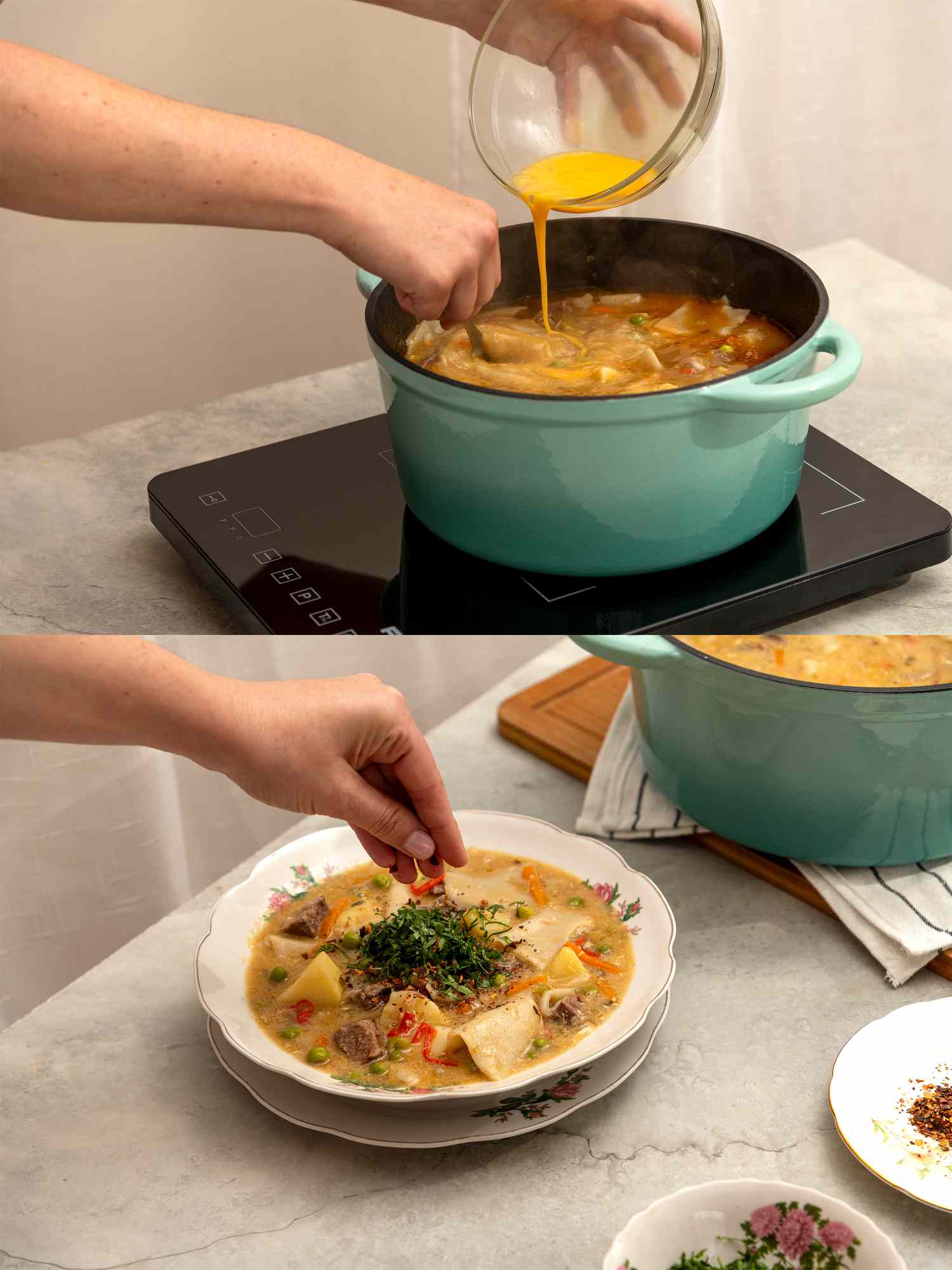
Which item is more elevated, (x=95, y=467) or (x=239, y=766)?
(x=95, y=467)

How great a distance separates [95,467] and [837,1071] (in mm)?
703

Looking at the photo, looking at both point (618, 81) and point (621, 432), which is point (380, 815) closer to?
point (621, 432)

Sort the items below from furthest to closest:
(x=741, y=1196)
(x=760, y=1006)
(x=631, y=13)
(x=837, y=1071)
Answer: (x=760, y=1006) < (x=837, y=1071) < (x=741, y=1196) < (x=631, y=13)

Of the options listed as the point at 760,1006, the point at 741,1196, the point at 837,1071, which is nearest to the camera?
the point at 741,1196

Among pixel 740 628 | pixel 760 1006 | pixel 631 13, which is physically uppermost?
pixel 631 13

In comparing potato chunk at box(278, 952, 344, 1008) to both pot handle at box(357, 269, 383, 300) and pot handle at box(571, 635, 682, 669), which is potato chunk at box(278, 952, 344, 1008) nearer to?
pot handle at box(571, 635, 682, 669)

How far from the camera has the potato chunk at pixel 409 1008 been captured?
0.98 meters

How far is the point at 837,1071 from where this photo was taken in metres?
0.97

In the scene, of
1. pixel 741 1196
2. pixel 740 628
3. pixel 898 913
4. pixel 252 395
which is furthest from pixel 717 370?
pixel 898 913

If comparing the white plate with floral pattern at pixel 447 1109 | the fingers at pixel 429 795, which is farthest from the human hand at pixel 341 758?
the white plate with floral pattern at pixel 447 1109

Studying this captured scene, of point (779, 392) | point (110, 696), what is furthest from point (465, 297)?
point (110, 696)

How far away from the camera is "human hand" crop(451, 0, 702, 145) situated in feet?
1.70

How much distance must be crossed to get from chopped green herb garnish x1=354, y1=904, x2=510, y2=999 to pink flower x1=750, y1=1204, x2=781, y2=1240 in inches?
10.6

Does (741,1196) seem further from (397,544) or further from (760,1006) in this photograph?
(397,544)
